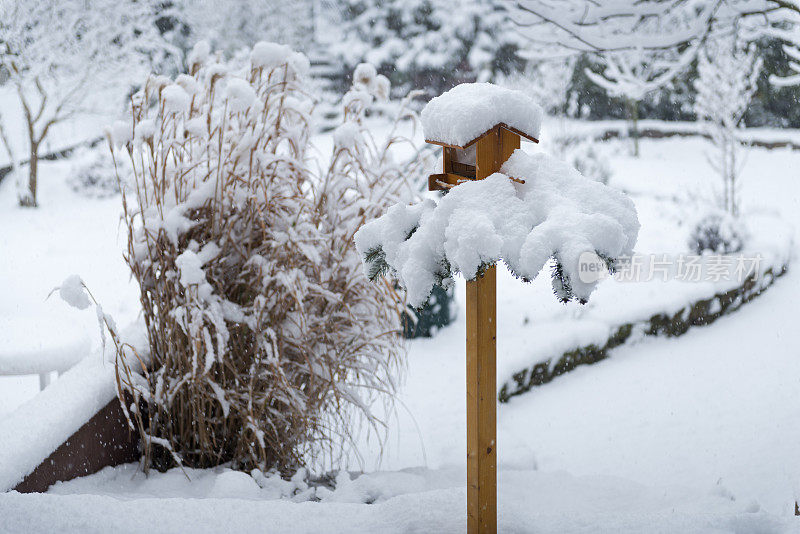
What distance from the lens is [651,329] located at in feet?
13.4

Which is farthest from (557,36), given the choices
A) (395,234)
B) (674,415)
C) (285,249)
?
(395,234)

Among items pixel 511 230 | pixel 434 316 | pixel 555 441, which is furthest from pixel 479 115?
pixel 434 316

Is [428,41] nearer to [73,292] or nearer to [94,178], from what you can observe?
[94,178]

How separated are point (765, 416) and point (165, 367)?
8.42 feet

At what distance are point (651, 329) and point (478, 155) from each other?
10.2 feet

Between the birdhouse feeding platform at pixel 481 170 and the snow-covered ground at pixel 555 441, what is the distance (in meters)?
0.19

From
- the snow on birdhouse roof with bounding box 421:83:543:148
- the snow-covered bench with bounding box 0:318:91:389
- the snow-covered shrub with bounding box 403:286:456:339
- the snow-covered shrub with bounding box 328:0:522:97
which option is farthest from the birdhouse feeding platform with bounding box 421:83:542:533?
the snow-covered shrub with bounding box 328:0:522:97

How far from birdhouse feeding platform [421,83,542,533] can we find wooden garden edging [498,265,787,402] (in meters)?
1.87

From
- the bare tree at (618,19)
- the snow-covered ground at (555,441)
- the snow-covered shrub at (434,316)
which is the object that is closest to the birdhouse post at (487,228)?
the snow-covered ground at (555,441)

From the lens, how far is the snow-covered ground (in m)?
1.47

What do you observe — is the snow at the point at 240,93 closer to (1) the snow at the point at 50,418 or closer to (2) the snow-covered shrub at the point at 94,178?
(1) the snow at the point at 50,418

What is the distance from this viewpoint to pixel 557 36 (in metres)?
3.19

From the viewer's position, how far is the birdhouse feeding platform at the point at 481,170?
123 cm

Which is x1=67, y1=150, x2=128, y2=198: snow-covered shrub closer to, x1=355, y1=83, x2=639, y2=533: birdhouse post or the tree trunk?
the tree trunk
